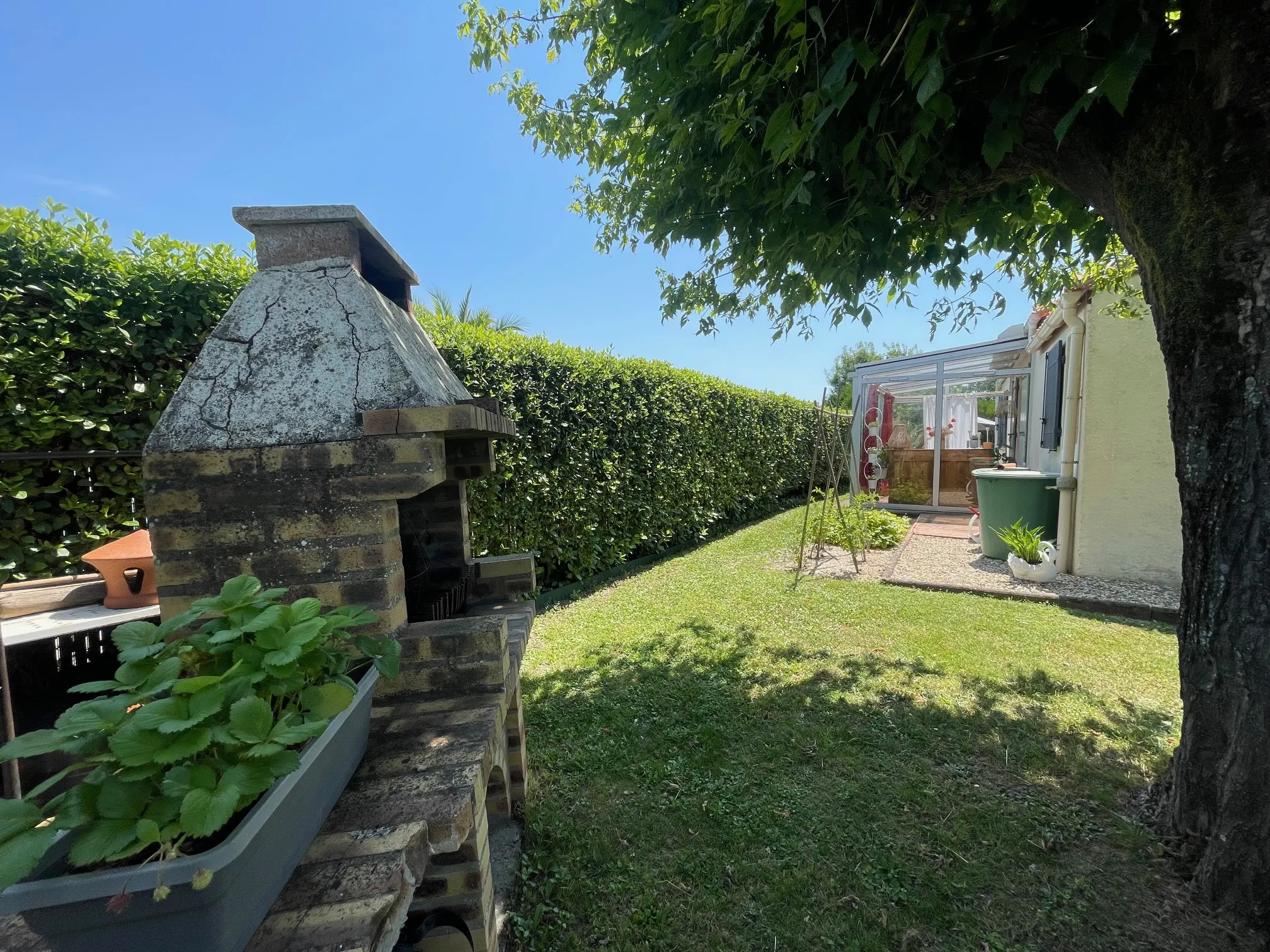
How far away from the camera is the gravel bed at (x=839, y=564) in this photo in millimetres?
6262

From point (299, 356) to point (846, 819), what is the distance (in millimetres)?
2980

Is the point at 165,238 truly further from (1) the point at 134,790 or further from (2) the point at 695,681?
(2) the point at 695,681

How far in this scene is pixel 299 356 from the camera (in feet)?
5.97

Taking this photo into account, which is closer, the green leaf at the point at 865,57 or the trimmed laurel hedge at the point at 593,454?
the green leaf at the point at 865,57

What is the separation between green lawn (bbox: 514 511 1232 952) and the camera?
73.5 inches

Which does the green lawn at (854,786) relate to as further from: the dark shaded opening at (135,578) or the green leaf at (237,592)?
the dark shaded opening at (135,578)

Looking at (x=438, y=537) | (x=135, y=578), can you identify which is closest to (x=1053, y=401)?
(x=438, y=537)

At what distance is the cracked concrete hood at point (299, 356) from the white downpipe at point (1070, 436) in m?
6.55

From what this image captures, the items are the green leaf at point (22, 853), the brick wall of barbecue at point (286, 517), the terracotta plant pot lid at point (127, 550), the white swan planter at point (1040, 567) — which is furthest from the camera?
the white swan planter at point (1040, 567)

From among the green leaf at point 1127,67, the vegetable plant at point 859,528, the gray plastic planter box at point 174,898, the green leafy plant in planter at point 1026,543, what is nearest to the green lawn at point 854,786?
the green leafy plant in planter at point 1026,543

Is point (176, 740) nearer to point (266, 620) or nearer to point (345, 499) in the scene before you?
point (266, 620)

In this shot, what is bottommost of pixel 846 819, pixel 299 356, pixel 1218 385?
pixel 846 819

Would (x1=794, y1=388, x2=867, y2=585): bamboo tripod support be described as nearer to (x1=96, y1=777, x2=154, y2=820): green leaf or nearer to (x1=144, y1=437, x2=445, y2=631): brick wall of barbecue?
(x1=144, y1=437, x2=445, y2=631): brick wall of barbecue

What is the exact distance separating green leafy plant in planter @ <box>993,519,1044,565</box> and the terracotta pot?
23.2 feet
